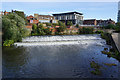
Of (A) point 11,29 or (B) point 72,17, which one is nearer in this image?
(A) point 11,29

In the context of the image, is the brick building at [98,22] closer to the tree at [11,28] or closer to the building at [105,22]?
the building at [105,22]

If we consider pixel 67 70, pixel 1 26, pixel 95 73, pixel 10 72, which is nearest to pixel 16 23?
pixel 1 26

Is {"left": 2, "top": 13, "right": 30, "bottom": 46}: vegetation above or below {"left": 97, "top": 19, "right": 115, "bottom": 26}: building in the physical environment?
below

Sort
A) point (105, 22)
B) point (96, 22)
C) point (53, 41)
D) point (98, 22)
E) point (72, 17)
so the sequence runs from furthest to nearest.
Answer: point (98, 22), point (96, 22), point (105, 22), point (72, 17), point (53, 41)

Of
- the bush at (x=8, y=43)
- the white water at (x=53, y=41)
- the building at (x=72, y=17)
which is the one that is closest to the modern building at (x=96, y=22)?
the building at (x=72, y=17)

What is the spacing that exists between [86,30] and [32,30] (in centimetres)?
2082

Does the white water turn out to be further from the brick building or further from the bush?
the brick building

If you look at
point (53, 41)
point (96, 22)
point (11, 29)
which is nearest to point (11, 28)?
point (11, 29)

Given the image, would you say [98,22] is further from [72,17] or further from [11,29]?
[11,29]

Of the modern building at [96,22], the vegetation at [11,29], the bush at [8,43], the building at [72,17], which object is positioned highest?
the building at [72,17]

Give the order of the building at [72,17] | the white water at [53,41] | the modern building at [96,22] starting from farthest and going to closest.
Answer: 1. the modern building at [96,22]
2. the building at [72,17]
3. the white water at [53,41]

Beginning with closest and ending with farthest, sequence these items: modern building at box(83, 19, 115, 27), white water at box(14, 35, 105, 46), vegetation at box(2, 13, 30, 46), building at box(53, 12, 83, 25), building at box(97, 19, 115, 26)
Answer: vegetation at box(2, 13, 30, 46) < white water at box(14, 35, 105, 46) < building at box(53, 12, 83, 25) < modern building at box(83, 19, 115, 27) < building at box(97, 19, 115, 26)

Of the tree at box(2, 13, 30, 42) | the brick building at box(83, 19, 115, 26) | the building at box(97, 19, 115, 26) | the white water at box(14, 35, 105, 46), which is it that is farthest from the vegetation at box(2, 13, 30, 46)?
the building at box(97, 19, 115, 26)

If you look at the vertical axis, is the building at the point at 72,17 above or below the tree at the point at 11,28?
above
